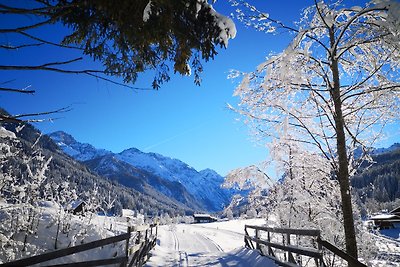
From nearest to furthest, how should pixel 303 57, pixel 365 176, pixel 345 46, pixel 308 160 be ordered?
pixel 345 46 → pixel 303 57 → pixel 308 160 → pixel 365 176

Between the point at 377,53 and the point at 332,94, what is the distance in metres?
1.39

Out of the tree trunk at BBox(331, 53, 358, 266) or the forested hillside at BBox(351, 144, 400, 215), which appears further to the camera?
the forested hillside at BBox(351, 144, 400, 215)

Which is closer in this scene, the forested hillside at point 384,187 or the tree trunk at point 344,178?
the tree trunk at point 344,178

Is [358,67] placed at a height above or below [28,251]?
above

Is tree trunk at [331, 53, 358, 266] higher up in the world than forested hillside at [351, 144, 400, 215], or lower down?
lower down

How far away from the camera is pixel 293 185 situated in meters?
14.7

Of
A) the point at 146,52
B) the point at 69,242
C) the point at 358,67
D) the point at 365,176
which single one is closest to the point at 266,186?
the point at 358,67

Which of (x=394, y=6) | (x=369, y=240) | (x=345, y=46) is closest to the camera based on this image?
(x=394, y=6)

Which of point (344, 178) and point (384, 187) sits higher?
point (384, 187)

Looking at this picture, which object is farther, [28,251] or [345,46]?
[28,251]

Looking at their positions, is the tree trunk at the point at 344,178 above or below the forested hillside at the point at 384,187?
below

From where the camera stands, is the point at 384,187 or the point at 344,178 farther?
the point at 384,187

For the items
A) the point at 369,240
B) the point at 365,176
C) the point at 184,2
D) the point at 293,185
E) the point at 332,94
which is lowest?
the point at 369,240

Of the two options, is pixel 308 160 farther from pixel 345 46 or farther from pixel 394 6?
pixel 394 6
